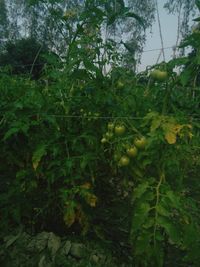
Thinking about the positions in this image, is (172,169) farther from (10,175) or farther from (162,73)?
(10,175)

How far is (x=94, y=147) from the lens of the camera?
7.07 feet

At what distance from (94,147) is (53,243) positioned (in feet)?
1.68

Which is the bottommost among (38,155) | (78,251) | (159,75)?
(78,251)

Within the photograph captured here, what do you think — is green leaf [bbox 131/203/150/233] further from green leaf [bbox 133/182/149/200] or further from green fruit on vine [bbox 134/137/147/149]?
green fruit on vine [bbox 134/137/147/149]

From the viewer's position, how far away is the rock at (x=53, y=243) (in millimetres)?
2227

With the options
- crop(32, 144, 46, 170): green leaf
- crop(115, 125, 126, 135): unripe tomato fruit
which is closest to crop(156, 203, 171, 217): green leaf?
crop(115, 125, 126, 135): unripe tomato fruit

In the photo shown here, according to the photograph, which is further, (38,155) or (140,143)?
(38,155)

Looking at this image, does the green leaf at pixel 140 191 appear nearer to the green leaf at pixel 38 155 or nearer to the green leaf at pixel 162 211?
the green leaf at pixel 162 211

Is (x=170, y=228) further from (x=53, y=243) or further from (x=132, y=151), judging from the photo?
(x=53, y=243)

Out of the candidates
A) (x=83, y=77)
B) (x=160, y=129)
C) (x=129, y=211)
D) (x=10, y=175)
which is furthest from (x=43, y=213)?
(x=160, y=129)

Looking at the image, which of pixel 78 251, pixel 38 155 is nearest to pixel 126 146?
pixel 38 155

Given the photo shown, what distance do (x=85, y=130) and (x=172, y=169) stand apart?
484 mm

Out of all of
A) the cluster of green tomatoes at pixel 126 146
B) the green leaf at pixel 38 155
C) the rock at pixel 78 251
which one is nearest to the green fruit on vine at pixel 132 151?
the cluster of green tomatoes at pixel 126 146

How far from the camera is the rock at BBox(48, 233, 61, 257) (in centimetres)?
223
